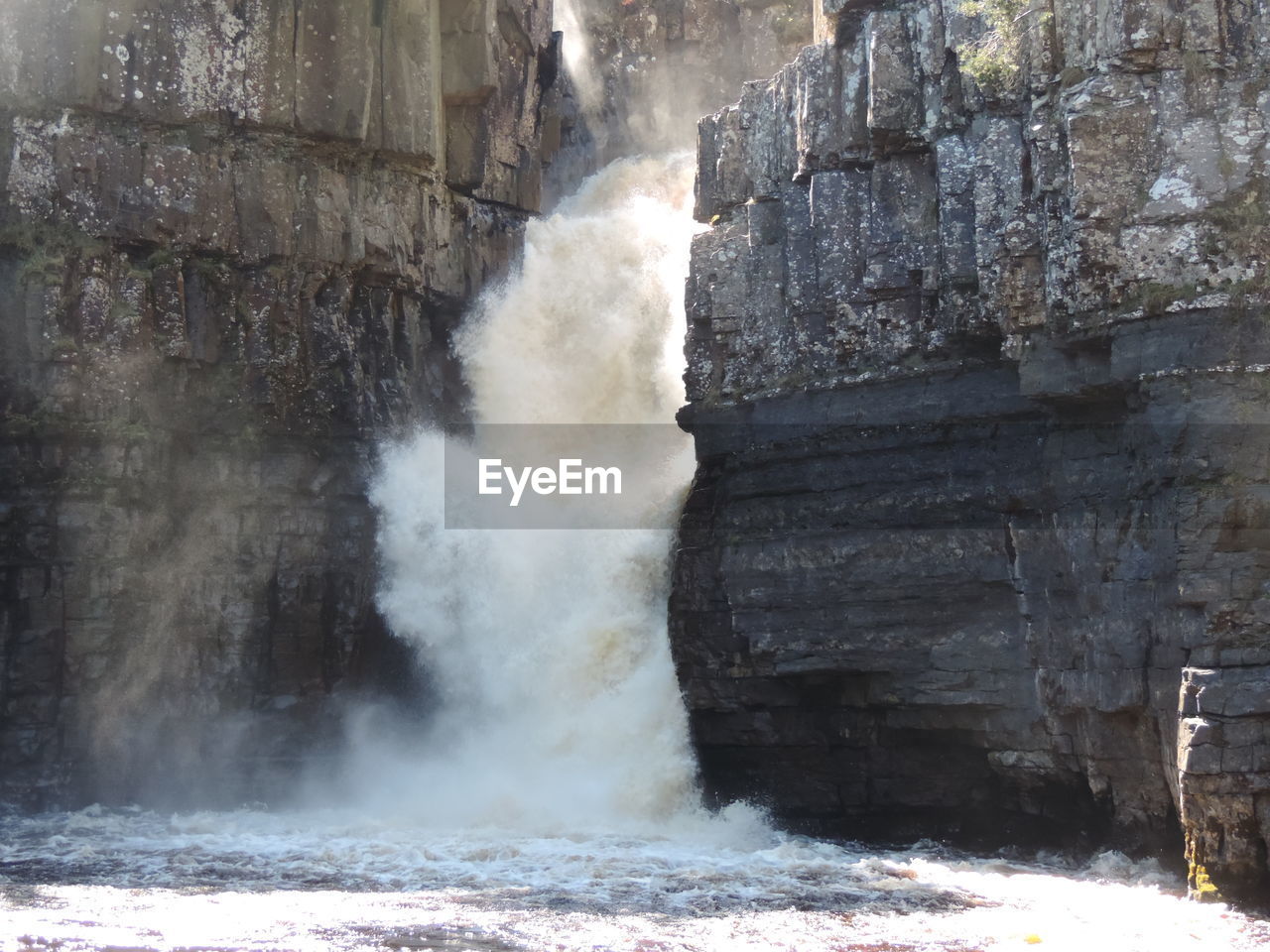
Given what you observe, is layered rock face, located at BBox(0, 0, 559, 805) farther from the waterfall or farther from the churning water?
the churning water

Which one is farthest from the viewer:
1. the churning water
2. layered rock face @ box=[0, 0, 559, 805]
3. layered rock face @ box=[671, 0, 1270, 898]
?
layered rock face @ box=[0, 0, 559, 805]

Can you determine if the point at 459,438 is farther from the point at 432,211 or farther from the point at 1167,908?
the point at 1167,908

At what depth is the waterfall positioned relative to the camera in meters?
31.1

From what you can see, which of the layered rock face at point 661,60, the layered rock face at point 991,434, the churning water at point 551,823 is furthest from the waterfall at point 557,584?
the layered rock face at point 661,60

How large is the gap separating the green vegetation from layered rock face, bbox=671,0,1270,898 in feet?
0.22

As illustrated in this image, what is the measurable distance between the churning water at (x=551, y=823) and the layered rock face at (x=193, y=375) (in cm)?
138

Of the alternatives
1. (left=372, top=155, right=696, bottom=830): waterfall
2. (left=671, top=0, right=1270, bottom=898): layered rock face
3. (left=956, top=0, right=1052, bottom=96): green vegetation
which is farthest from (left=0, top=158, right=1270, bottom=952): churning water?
(left=956, top=0, right=1052, bottom=96): green vegetation

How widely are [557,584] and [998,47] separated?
515 inches

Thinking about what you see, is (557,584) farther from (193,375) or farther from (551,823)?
(193,375)

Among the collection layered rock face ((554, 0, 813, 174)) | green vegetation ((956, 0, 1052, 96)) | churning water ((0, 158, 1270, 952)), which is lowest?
churning water ((0, 158, 1270, 952))

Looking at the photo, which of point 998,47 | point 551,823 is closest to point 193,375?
point 551,823

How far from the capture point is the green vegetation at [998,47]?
89.5 feet

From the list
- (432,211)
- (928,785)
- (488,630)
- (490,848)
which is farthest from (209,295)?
(928,785)

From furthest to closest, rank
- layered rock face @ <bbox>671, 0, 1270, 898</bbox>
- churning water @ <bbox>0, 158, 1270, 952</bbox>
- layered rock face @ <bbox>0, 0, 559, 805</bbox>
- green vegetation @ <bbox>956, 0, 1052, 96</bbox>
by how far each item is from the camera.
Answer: layered rock face @ <bbox>0, 0, 559, 805</bbox> → green vegetation @ <bbox>956, 0, 1052, 96</bbox> → layered rock face @ <bbox>671, 0, 1270, 898</bbox> → churning water @ <bbox>0, 158, 1270, 952</bbox>
